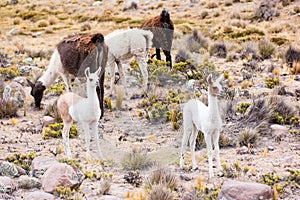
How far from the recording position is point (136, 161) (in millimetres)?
6840

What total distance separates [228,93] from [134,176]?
186 inches

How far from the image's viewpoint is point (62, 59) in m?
9.85

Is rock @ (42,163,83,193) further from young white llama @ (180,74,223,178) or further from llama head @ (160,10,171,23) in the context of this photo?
llama head @ (160,10,171,23)

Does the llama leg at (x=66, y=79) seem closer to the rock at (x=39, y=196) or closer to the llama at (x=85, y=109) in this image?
the llama at (x=85, y=109)

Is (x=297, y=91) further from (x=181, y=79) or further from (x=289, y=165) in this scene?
(x=289, y=165)

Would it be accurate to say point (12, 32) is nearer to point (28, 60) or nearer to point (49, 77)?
point (28, 60)

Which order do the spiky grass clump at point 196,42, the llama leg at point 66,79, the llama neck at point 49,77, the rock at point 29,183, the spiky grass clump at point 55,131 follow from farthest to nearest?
the spiky grass clump at point 196,42 → the llama neck at point 49,77 → the llama leg at point 66,79 → the spiky grass clump at point 55,131 → the rock at point 29,183

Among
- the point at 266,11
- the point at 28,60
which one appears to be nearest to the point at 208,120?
the point at 28,60

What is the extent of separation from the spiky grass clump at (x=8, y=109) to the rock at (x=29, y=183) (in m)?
3.95

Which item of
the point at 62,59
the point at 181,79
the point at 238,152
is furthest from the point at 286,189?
the point at 62,59

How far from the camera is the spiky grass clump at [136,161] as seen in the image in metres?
6.84

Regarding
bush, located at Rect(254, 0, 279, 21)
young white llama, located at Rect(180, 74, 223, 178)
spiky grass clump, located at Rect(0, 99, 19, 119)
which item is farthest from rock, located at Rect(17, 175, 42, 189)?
bush, located at Rect(254, 0, 279, 21)

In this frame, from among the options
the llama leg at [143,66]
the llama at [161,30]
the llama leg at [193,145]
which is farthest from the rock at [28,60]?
the llama leg at [193,145]

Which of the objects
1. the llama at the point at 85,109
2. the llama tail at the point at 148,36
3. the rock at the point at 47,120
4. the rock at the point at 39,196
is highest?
the llama tail at the point at 148,36
